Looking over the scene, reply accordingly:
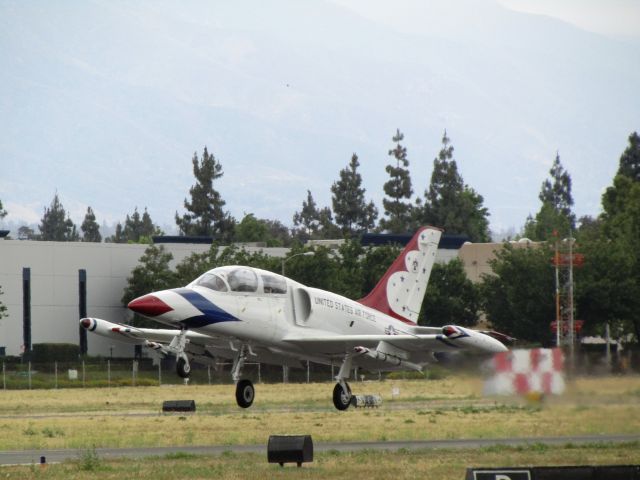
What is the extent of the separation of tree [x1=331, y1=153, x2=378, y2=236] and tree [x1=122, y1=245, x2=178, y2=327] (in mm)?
→ 88182

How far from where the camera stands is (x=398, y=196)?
181 metres

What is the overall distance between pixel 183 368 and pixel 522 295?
219 feet

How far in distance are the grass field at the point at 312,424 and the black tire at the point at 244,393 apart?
5.81 feet

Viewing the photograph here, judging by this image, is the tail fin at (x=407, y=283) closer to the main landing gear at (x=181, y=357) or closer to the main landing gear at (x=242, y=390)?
the main landing gear at (x=242, y=390)

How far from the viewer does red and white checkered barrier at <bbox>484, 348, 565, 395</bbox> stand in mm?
39562

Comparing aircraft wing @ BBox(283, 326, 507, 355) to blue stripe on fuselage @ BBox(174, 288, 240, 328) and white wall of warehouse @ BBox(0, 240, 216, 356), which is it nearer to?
blue stripe on fuselage @ BBox(174, 288, 240, 328)

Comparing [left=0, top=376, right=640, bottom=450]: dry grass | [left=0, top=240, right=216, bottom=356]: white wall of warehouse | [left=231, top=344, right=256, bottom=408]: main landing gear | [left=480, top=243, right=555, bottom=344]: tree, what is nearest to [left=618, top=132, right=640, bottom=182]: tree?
[left=480, top=243, right=555, bottom=344]: tree

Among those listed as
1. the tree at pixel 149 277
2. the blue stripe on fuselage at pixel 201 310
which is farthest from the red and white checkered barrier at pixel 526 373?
the tree at pixel 149 277

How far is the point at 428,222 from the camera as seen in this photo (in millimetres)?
174125

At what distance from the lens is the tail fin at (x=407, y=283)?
44.4 meters

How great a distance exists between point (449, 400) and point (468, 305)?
4161 centimetres

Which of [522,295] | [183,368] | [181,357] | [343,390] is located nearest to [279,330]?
[343,390]

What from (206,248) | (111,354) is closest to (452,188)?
(206,248)

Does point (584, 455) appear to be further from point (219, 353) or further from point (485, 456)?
point (219, 353)
